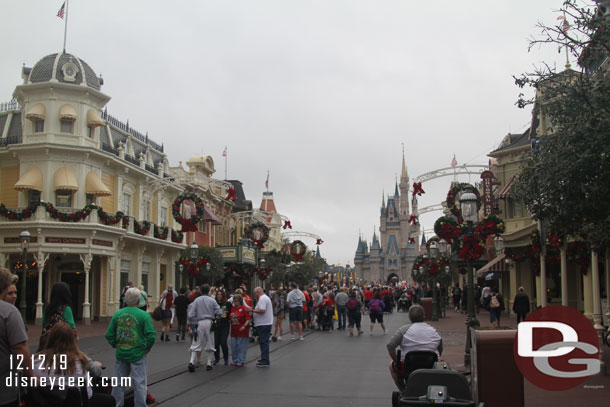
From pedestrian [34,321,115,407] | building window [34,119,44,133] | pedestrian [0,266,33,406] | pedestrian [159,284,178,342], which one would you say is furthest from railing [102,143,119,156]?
pedestrian [0,266,33,406]

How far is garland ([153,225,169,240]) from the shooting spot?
37156 mm

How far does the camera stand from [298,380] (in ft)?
39.8

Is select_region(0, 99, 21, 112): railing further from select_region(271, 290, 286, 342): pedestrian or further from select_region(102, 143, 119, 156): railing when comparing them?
select_region(271, 290, 286, 342): pedestrian

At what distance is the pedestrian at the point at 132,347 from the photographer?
27.7 ft

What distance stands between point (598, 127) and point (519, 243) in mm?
19808

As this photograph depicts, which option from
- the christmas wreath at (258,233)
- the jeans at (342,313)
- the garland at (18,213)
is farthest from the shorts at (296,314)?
the christmas wreath at (258,233)

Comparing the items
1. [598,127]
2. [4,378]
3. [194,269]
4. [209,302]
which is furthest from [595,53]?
[194,269]

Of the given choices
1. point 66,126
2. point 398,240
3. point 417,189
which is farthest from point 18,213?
point 398,240

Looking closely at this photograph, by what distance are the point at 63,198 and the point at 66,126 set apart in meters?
3.46

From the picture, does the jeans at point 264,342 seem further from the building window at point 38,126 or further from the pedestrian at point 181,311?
the building window at point 38,126

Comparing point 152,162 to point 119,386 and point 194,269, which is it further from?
point 119,386

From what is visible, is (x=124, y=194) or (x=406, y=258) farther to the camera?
(x=406, y=258)

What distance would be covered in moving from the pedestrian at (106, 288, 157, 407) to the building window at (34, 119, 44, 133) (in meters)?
24.3

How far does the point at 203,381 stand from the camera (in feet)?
39.7
